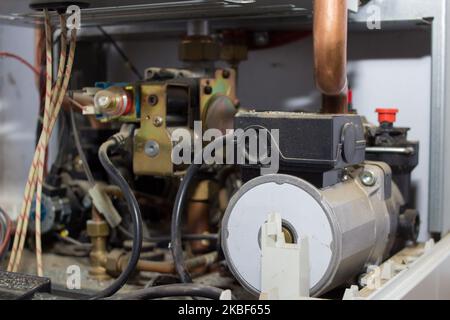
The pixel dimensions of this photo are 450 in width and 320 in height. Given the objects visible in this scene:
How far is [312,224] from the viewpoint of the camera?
738 millimetres

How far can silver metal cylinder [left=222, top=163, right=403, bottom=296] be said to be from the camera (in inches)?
29.0

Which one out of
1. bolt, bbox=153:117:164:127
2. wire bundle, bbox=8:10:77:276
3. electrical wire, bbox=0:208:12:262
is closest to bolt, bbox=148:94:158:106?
bolt, bbox=153:117:164:127

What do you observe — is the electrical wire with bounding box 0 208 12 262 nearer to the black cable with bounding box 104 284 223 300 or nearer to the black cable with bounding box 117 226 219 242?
the black cable with bounding box 117 226 219 242

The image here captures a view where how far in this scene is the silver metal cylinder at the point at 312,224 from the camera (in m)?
0.74

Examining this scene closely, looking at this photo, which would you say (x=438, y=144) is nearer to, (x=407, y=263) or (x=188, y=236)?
(x=407, y=263)

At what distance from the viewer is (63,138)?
1.40 metres

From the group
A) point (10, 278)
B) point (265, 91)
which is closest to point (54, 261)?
point (10, 278)

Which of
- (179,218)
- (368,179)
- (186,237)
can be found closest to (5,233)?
(186,237)

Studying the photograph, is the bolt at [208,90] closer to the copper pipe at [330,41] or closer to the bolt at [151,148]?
the bolt at [151,148]

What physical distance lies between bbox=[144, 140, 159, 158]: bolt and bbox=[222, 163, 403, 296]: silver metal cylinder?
29 centimetres

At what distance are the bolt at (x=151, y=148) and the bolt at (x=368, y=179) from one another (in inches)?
13.3

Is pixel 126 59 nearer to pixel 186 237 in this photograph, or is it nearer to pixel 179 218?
pixel 186 237
